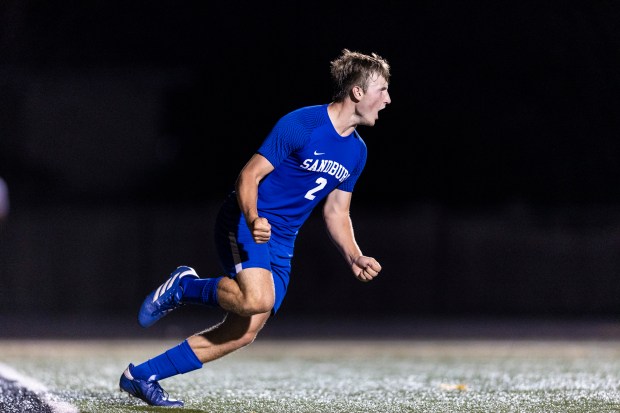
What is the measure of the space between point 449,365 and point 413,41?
20.5 m

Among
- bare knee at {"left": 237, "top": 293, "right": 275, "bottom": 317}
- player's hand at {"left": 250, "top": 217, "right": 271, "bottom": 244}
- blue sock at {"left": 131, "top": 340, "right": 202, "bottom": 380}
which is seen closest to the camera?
player's hand at {"left": 250, "top": 217, "right": 271, "bottom": 244}

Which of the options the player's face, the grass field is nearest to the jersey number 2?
the player's face

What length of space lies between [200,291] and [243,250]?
351 millimetres

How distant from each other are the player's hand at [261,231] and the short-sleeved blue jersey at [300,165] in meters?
0.49

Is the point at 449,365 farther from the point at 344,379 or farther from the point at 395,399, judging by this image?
the point at 395,399

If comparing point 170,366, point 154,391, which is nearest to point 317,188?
point 170,366

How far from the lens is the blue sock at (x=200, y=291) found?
281 inches

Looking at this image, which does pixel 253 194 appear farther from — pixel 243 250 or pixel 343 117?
pixel 343 117

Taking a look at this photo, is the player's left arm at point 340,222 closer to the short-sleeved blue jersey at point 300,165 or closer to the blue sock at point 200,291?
the short-sleeved blue jersey at point 300,165

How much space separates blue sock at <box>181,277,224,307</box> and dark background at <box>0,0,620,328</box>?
1639cm

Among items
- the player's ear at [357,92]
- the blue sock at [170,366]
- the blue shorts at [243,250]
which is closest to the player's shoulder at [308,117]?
the player's ear at [357,92]

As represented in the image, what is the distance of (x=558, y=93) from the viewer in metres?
29.7

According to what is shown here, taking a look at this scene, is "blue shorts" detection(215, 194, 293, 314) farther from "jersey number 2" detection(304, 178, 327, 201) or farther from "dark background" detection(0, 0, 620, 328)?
"dark background" detection(0, 0, 620, 328)

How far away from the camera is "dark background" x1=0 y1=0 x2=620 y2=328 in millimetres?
24078
